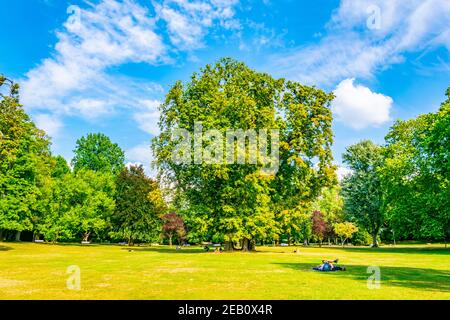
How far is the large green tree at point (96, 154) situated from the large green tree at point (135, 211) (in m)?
20.4

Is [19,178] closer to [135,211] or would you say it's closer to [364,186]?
[135,211]

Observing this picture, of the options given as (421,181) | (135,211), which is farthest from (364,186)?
(135,211)

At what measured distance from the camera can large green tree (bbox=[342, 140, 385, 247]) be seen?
72500 mm

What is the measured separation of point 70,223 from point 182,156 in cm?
3717

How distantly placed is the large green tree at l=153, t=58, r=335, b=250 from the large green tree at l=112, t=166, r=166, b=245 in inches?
1056

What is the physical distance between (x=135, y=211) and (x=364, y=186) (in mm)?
44315

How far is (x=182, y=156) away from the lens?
46125 millimetres

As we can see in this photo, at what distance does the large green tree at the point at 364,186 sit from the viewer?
72500 mm

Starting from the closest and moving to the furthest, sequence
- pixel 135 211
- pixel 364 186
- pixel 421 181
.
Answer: pixel 421 181
pixel 364 186
pixel 135 211

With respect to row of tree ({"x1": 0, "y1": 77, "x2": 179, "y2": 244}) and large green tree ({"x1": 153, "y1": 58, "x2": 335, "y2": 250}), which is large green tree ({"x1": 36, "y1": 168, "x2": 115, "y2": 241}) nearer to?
row of tree ({"x1": 0, "y1": 77, "x2": 179, "y2": 244})

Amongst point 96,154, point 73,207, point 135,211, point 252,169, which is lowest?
point 135,211

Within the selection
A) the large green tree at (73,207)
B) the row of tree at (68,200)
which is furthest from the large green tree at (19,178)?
the large green tree at (73,207)

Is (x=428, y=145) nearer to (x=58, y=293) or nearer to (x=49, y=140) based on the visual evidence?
(x=58, y=293)

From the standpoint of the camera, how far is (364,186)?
72.6m
